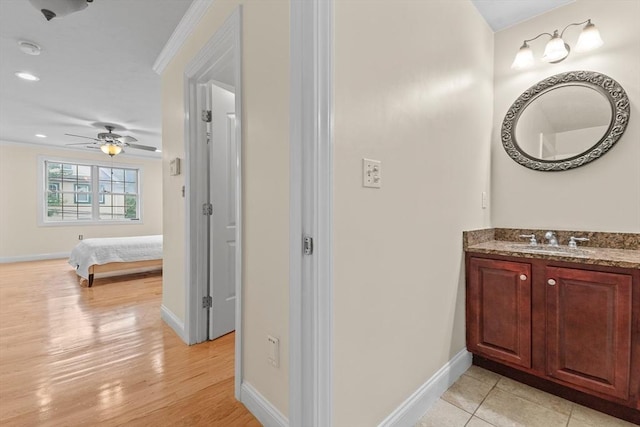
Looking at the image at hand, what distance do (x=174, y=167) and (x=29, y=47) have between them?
1513mm

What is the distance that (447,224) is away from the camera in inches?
66.6

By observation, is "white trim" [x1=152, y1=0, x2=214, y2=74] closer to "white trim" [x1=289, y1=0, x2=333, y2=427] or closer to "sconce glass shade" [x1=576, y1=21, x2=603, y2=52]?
"white trim" [x1=289, y1=0, x2=333, y2=427]

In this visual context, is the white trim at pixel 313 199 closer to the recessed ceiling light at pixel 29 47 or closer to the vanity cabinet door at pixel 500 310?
the vanity cabinet door at pixel 500 310

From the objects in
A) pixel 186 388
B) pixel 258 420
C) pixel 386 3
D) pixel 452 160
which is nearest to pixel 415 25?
pixel 386 3

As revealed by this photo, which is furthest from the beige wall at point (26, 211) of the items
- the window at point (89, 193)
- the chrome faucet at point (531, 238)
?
the chrome faucet at point (531, 238)

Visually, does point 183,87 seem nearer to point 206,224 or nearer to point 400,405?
point 206,224

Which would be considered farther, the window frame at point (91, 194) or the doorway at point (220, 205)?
the window frame at point (91, 194)

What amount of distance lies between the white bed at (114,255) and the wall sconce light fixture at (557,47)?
16.4ft

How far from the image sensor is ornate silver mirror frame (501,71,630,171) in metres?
1.75

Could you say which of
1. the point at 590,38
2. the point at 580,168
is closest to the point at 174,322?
the point at 580,168

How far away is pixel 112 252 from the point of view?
4.11 meters

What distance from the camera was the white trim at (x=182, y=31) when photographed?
1.91m

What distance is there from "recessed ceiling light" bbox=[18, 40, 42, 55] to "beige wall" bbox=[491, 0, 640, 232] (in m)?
3.76

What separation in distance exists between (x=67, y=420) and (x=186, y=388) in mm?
546
